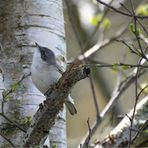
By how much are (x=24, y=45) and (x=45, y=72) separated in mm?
437

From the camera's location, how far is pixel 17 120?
217 cm

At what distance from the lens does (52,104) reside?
1.66 metres

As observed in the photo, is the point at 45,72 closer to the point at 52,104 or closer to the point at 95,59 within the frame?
the point at 52,104

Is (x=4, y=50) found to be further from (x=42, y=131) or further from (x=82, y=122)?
(x=82, y=122)

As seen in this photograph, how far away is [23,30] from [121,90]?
0.75m

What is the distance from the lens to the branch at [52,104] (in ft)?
5.24

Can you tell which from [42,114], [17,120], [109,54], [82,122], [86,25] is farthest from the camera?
[109,54]

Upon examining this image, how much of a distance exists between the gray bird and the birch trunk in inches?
8.3

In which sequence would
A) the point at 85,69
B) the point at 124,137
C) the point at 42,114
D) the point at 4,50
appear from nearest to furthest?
1. the point at 85,69
2. the point at 42,114
3. the point at 4,50
4. the point at 124,137

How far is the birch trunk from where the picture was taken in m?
2.20

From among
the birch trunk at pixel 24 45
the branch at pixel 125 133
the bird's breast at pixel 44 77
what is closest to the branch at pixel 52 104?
the bird's breast at pixel 44 77

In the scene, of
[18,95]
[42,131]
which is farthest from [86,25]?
[42,131]

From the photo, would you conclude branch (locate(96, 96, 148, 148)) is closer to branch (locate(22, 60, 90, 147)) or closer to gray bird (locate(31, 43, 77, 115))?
gray bird (locate(31, 43, 77, 115))

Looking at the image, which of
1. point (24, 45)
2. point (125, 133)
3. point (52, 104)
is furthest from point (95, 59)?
point (52, 104)
